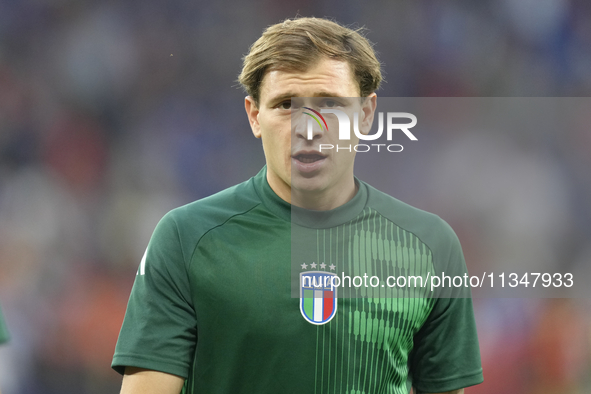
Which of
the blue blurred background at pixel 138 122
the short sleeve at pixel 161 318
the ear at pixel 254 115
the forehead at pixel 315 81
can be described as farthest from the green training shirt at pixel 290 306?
the blue blurred background at pixel 138 122

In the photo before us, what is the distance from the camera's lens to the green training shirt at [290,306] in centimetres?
131

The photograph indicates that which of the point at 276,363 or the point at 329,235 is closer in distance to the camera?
the point at 276,363

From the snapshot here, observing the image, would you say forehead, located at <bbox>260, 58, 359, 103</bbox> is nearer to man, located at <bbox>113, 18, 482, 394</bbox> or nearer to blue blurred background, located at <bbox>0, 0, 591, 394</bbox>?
man, located at <bbox>113, 18, 482, 394</bbox>

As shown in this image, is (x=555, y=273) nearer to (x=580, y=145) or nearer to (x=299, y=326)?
(x=580, y=145)

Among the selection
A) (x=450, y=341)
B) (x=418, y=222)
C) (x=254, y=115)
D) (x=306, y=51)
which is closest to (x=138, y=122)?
(x=254, y=115)

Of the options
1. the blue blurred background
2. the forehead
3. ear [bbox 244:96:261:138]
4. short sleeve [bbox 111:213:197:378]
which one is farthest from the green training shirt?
the blue blurred background

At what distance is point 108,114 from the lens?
2715mm

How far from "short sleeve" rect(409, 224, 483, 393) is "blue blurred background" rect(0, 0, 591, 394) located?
2.70 ft

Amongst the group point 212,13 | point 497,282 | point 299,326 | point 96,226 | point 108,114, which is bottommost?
point 299,326

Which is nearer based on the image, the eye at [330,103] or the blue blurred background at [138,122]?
the eye at [330,103]

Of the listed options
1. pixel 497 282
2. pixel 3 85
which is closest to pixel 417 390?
pixel 497 282

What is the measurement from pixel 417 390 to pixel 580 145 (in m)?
0.78

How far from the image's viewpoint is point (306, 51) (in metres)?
1.37

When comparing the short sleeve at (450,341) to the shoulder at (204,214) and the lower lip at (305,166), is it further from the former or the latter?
the shoulder at (204,214)
